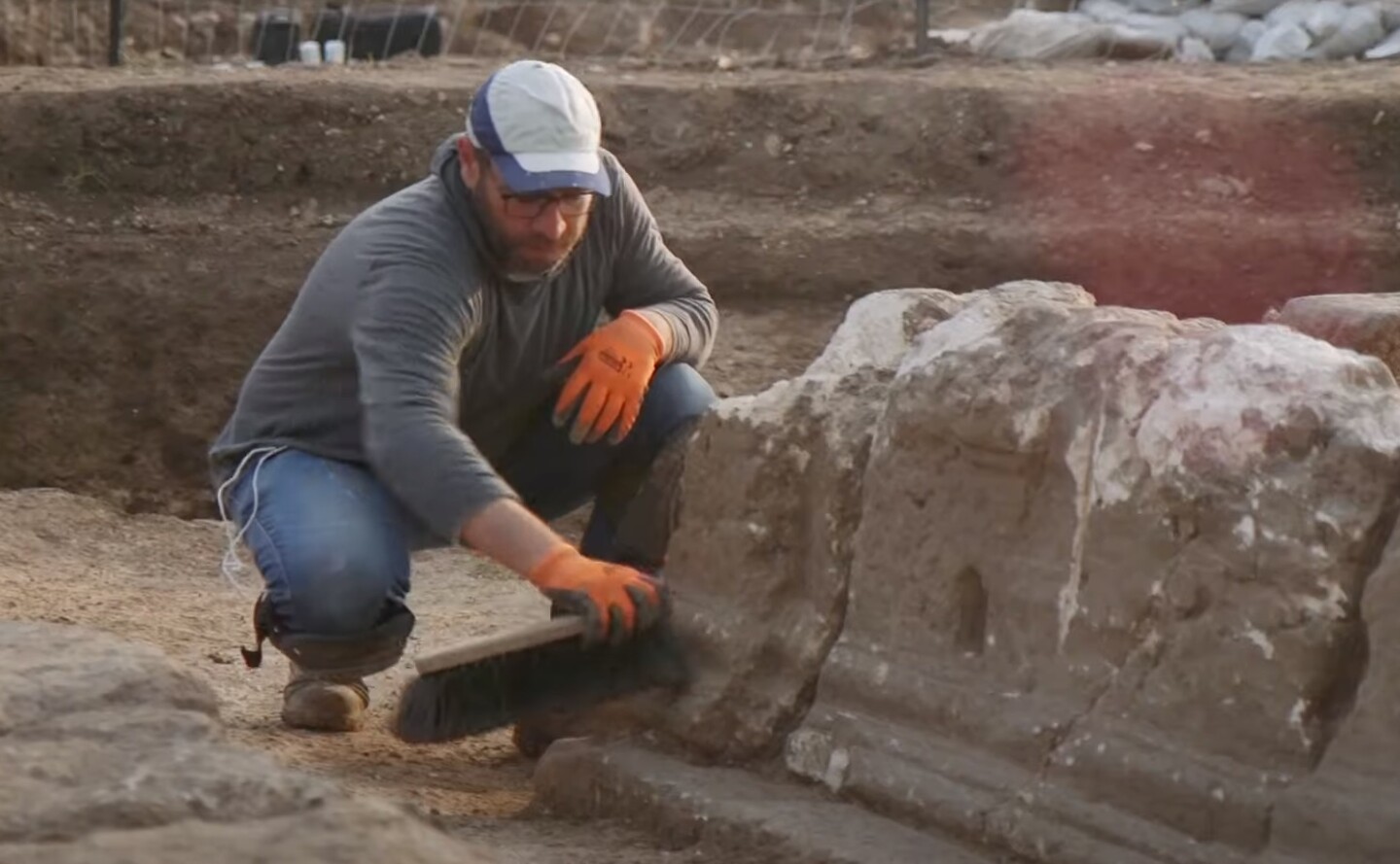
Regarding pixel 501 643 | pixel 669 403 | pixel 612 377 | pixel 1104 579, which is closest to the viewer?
pixel 1104 579

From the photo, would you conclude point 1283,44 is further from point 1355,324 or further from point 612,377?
point 1355,324

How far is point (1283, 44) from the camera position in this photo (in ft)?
29.1

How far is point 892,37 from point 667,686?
6.47 meters

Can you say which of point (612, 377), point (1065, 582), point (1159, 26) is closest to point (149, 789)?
point (1065, 582)

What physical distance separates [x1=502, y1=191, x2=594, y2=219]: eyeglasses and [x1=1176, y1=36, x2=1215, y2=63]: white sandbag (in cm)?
526

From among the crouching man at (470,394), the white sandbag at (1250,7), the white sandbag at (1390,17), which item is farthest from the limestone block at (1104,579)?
the white sandbag at (1250,7)

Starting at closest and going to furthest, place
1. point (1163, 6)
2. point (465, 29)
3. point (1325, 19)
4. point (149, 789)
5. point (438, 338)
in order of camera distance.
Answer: point (149, 789) → point (438, 338) → point (1325, 19) → point (1163, 6) → point (465, 29)

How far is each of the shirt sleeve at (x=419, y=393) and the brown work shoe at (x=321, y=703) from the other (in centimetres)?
44

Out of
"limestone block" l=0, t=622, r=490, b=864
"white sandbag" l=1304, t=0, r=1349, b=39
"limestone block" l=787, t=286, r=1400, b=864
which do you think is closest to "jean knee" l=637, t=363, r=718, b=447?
"limestone block" l=787, t=286, r=1400, b=864

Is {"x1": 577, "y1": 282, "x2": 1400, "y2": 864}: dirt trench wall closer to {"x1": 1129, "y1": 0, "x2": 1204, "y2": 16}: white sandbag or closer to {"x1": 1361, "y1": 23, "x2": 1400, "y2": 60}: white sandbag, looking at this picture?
{"x1": 1361, "y1": 23, "x2": 1400, "y2": 60}: white sandbag

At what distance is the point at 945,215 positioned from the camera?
7.25 meters

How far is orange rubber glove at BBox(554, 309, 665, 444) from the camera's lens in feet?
14.0

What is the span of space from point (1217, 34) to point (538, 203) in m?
5.76

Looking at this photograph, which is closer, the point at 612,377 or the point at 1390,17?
A: the point at 612,377
